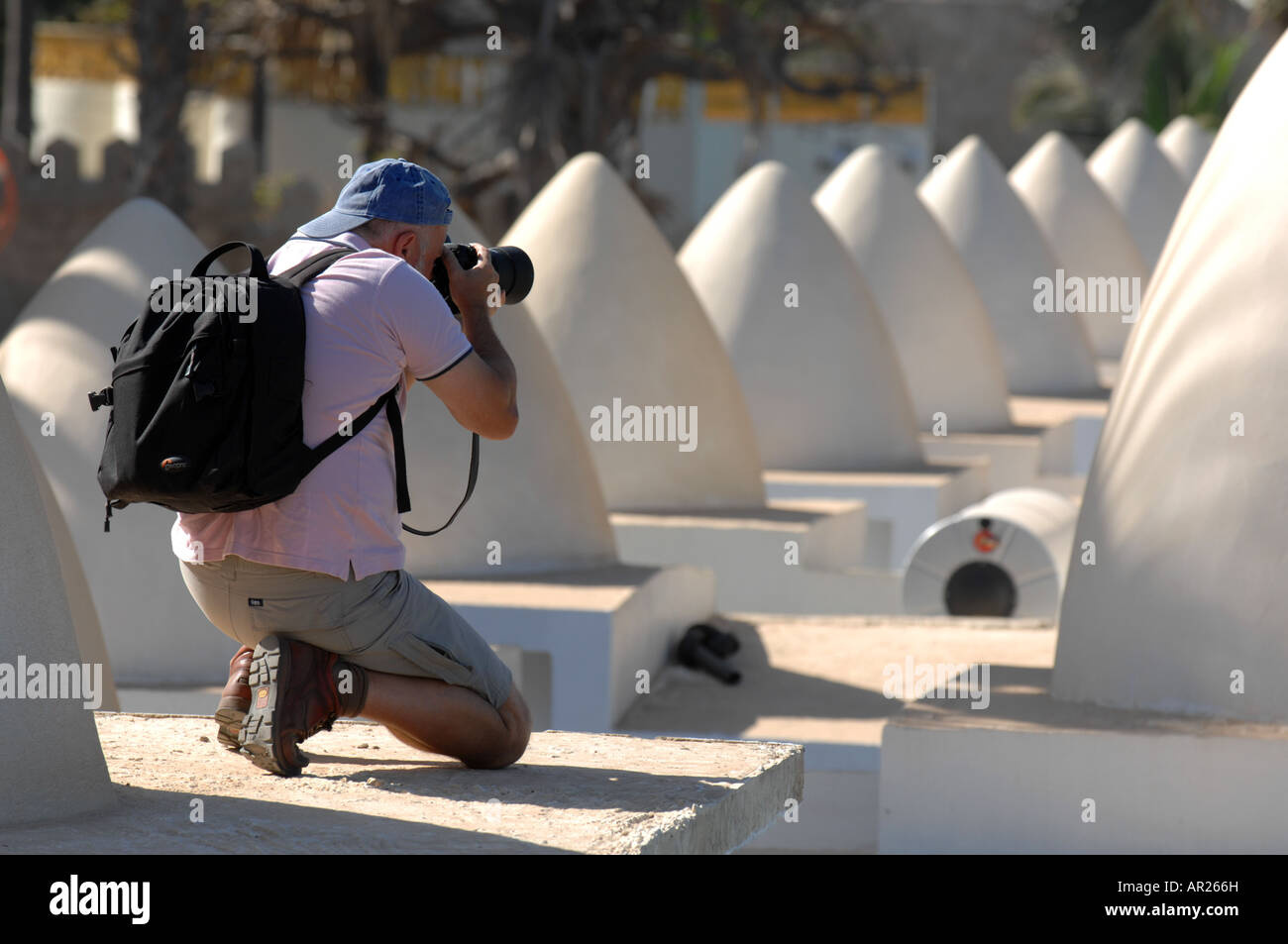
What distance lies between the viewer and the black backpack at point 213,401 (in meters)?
3.28

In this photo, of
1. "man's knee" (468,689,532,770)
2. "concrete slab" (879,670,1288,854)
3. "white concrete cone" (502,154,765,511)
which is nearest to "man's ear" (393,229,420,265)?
"man's knee" (468,689,532,770)

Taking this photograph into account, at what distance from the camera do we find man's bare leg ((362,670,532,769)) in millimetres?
3627

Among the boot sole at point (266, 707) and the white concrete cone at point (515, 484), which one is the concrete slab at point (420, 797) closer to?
the boot sole at point (266, 707)

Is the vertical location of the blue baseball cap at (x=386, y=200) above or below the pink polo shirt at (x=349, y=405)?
above

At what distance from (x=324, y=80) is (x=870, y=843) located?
19806mm

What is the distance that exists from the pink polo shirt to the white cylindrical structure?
6.20 meters

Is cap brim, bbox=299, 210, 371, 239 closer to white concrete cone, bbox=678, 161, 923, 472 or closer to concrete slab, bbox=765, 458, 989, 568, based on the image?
concrete slab, bbox=765, 458, 989, 568

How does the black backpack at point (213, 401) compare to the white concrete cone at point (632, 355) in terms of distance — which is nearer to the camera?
the black backpack at point (213, 401)

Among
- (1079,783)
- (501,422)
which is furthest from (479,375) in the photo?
(1079,783)

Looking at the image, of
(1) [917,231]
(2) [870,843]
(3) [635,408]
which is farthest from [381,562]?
(1) [917,231]

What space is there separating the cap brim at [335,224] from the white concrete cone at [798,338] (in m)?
8.57

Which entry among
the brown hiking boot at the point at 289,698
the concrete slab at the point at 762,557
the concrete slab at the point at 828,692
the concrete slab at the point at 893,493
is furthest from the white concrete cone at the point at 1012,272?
the brown hiking boot at the point at 289,698

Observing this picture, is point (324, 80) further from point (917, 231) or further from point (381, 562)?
point (381, 562)

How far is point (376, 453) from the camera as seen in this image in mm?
3529
